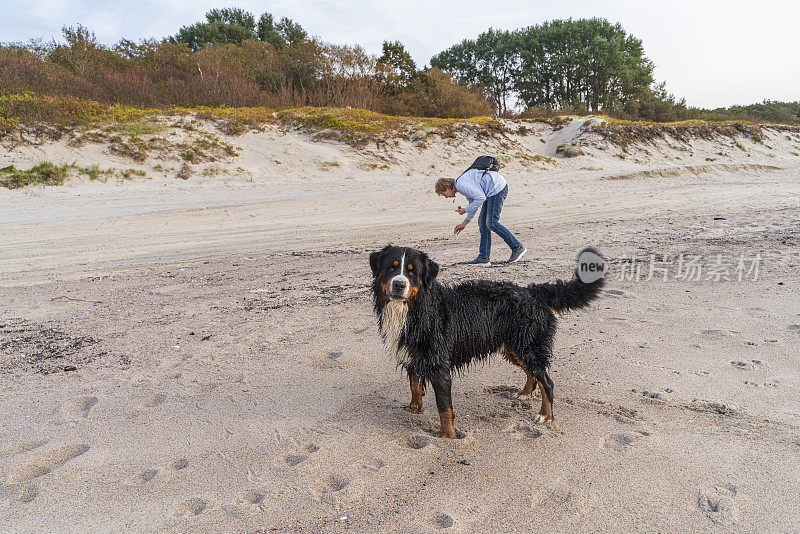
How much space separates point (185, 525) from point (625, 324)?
4563mm

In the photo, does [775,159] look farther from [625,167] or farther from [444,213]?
[444,213]

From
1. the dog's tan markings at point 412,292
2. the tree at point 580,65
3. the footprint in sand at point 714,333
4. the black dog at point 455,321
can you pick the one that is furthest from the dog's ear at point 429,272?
the tree at point 580,65

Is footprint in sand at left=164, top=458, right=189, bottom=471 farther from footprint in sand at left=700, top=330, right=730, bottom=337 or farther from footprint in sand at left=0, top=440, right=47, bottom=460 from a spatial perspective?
footprint in sand at left=700, top=330, right=730, bottom=337

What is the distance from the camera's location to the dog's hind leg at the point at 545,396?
3508mm

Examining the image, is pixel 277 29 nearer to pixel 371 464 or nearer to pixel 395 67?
pixel 395 67

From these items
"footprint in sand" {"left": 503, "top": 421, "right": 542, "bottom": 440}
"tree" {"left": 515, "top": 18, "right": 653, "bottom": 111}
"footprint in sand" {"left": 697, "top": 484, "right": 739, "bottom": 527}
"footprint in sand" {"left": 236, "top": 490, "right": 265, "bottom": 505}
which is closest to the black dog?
"footprint in sand" {"left": 503, "top": 421, "right": 542, "bottom": 440}

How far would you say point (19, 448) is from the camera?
3.31 m

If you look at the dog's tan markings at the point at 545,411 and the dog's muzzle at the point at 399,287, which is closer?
the dog's muzzle at the point at 399,287

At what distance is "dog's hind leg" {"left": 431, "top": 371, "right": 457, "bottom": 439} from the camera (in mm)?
3312

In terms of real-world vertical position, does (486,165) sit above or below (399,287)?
above

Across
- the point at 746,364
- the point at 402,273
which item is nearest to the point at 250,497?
the point at 402,273

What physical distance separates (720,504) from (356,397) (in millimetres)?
2540

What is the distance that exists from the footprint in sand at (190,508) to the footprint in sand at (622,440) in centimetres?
256

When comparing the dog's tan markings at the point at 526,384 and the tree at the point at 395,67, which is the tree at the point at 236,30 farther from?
the dog's tan markings at the point at 526,384
